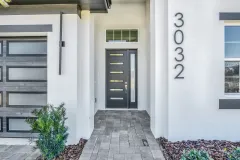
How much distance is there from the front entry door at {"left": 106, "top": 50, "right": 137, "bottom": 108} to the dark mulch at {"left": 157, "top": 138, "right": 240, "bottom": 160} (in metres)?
4.17

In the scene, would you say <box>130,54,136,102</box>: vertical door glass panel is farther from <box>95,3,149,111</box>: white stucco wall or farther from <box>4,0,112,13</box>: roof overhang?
<box>4,0,112,13</box>: roof overhang

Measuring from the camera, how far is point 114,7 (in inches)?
343

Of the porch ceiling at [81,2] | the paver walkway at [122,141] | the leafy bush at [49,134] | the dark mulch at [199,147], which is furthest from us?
the porch ceiling at [81,2]

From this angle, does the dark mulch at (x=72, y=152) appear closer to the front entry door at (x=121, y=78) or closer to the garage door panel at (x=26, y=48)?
the garage door panel at (x=26, y=48)

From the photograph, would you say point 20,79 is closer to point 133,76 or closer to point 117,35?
point 117,35

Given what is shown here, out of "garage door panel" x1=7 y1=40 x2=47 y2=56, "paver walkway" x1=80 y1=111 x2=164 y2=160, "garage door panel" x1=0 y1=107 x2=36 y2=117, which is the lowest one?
"paver walkway" x1=80 y1=111 x2=164 y2=160

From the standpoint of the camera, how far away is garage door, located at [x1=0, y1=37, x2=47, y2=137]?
15.9 ft

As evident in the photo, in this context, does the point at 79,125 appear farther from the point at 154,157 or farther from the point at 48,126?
the point at 154,157

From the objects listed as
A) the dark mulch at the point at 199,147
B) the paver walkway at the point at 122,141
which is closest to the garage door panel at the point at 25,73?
the paver walkway at the point at 122,141

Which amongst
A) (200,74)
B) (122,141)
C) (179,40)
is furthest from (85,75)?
(200,74)

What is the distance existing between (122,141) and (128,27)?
16.8 feet

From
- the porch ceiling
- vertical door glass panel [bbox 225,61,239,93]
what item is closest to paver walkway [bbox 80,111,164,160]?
vertical door glass panel [bbox 225,61,239,93]

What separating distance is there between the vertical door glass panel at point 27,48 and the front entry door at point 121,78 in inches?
163

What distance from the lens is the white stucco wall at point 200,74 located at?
15.1ft
